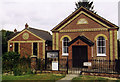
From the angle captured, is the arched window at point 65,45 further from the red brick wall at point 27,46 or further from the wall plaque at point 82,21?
the red brick wall at point 27,46

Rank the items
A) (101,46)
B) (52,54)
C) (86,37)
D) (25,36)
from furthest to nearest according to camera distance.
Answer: (25,36), (86,37), (101,46), (52,54)

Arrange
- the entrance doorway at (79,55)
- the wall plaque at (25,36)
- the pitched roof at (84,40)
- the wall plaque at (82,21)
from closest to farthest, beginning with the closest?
the pitched roof at (84,40)
the entrance doorway at (79,55)
the wall plaque at (82,21)
the wall plaque at (25,36)

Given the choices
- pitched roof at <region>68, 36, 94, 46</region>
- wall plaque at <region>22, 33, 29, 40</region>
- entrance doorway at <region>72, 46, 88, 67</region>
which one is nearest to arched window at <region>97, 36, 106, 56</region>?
pitched roof at <region>68, 36, 94, 46</region>

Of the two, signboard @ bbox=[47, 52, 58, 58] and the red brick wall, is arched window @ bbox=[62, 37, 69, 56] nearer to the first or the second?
the red brick wall

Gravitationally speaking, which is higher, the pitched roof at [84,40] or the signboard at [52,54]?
the pitched roof at [84,40]

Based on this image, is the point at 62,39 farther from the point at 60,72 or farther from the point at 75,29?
the point at 60,72

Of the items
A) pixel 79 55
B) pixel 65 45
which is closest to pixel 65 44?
pixel 65 45

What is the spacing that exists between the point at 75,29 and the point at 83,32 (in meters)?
1.14

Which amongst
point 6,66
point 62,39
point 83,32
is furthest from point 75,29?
point 6,66

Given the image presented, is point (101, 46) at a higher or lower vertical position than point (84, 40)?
lower

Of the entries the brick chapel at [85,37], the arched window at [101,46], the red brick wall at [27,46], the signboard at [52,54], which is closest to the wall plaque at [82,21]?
the brick chapel at [85,37]

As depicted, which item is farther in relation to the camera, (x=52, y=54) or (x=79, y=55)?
(x=79, y=55)

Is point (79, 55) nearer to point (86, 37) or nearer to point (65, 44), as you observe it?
point (86, 37)

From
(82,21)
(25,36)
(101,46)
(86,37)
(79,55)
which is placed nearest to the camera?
(101,46)
